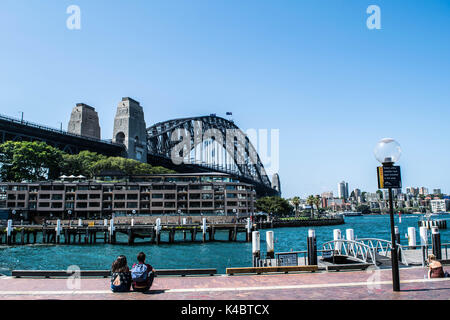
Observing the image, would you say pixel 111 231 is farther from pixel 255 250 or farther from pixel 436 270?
pixel 436 270

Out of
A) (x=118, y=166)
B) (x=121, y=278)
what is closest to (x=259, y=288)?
(x=121, y=278)

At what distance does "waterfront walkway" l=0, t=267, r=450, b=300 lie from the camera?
12172 mm

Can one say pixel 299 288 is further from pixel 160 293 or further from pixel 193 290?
pixel 160 293

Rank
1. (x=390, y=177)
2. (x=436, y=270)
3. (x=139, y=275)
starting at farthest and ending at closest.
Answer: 1. (x=436, y=270)
2. (x=139, y=275)
3. (x=390, y=177)

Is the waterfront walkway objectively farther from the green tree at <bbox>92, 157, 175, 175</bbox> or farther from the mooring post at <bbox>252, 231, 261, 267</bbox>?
the green tree at <bbox>92, 157, 175, 175</bbox>

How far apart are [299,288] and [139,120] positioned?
14184cm

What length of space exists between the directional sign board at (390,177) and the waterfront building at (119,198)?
314 feet

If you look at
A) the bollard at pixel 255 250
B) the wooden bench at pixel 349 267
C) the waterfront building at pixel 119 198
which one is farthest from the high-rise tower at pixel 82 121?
the wooden bench at pixel 349 267

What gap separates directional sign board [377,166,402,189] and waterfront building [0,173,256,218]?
9583 cm

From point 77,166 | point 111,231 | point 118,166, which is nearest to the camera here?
point 111,231

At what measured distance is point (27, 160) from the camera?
11169 cm

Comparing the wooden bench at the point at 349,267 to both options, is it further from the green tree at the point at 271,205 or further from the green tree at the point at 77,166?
the green tree at the point at 271,205

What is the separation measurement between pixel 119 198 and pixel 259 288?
9967 centimetres
